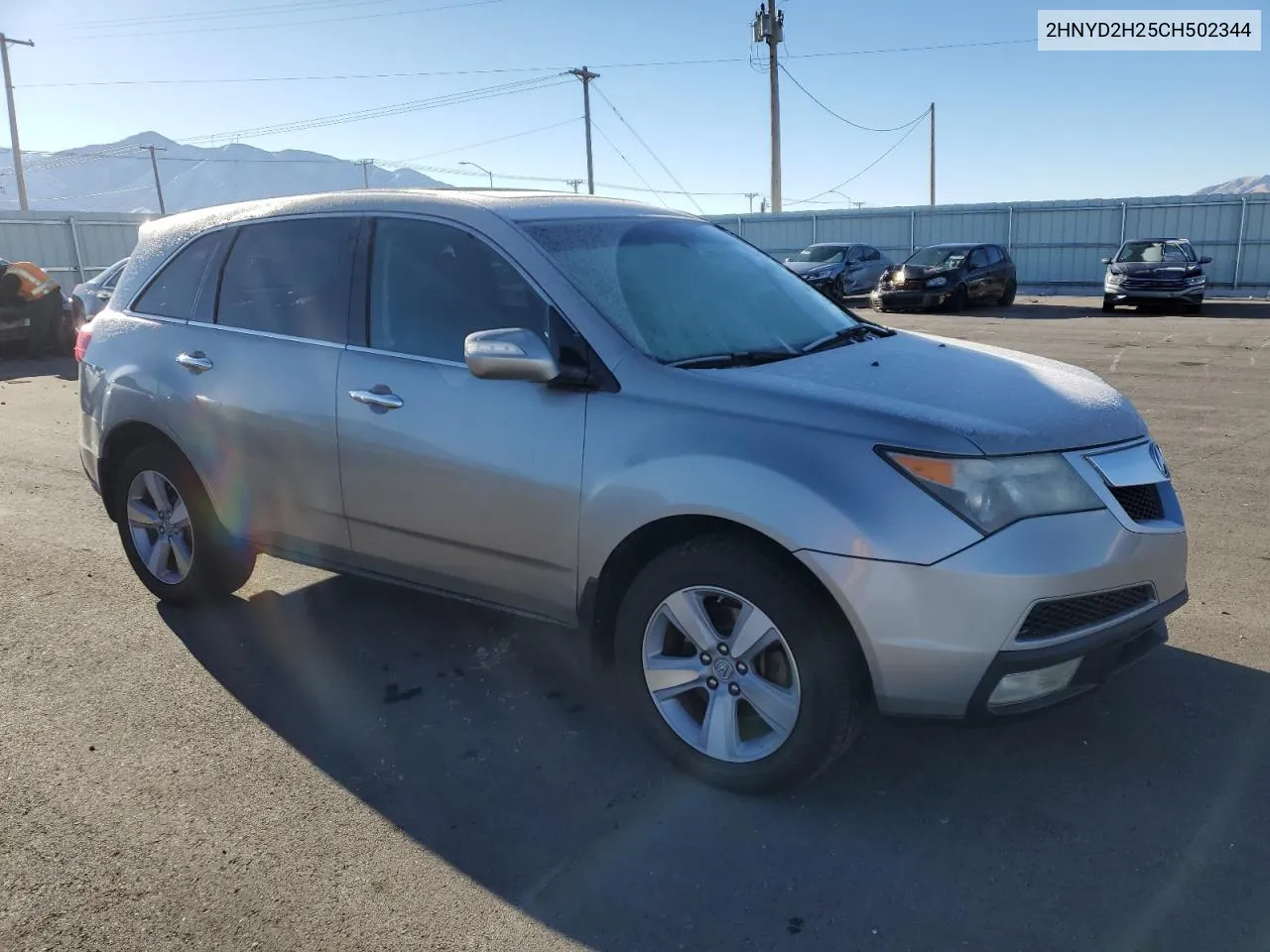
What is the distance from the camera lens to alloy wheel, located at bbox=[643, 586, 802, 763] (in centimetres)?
299

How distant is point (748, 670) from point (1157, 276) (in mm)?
20443

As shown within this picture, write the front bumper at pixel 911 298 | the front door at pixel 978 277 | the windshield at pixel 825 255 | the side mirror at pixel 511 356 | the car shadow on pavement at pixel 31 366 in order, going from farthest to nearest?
the windshield at pixel 825 255
the front door at pixel 978 277
the front bumper at pixel 911 298
the car shadow on pavement at pixel 31 366
the side mirror at pixel 511 356

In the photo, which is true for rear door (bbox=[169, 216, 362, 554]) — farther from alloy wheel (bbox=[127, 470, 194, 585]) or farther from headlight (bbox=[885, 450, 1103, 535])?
headlight (bbox=[885, 450, 1103, 535])

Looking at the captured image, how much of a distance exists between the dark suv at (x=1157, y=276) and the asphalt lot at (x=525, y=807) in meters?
17.7

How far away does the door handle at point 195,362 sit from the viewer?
14.1ft

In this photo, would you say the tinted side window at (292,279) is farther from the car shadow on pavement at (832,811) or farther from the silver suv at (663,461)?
the car shadow on pavement at (832,811)

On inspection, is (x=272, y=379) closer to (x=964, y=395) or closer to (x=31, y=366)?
(x=964, y=395)

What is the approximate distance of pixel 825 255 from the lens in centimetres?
2556

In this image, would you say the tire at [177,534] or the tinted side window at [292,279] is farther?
the tire at [177,534]

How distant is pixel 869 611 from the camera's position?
2758 millimetres

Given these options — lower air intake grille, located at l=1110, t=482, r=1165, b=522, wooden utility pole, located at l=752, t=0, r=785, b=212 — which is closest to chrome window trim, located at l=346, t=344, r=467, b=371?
lower air intake grille, located at l=1110, t=482, r=1165, b=522

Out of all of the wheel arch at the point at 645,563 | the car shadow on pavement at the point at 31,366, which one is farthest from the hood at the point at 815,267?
the wheel arch at the point at 645,563

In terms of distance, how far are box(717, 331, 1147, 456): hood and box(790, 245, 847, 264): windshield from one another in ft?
73.5

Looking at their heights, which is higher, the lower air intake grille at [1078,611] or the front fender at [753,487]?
the front fender at [753,487]
